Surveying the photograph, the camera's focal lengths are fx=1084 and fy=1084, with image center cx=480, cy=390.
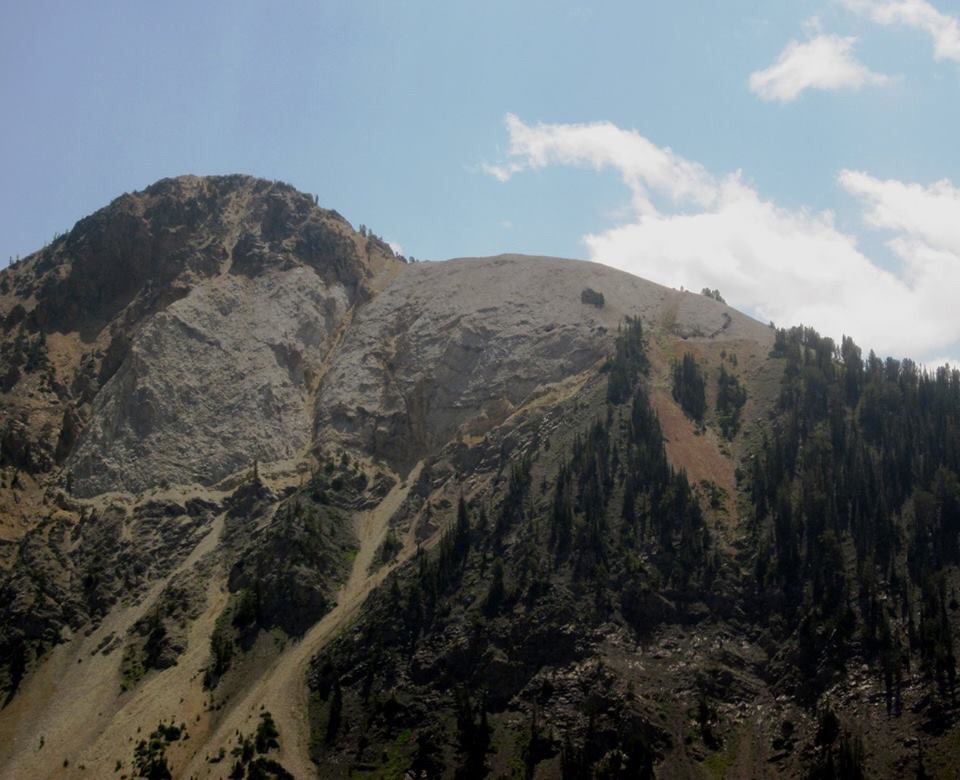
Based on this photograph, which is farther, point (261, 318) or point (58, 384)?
point (261, 318)

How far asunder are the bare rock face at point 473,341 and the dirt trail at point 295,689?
1851cm

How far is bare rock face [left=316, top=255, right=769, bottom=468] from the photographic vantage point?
123375mm

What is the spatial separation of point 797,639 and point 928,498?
662 inches

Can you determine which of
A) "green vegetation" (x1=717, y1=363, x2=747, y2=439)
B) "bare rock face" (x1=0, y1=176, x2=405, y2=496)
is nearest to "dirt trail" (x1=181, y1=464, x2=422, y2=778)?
"bare rock face" (x1=0, y1=176, x2=405, y2=496)

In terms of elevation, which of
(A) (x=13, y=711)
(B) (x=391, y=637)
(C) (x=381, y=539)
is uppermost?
(C) (x=381, y=539)

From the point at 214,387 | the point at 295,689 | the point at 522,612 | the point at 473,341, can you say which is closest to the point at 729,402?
the point at 473,341

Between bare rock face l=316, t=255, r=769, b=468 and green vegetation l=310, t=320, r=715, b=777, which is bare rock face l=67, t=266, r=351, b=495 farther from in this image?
green vegetation l=310, t=320, r=715, b=777

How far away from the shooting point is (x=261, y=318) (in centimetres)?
13838

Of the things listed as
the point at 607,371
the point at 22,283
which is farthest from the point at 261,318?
the point at 607,371

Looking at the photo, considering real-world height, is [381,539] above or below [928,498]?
below

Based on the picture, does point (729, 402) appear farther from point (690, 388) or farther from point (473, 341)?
point (473, 341)

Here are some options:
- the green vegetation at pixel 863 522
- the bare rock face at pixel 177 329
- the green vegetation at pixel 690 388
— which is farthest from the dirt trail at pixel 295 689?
the green vegetation at pixel 863 522

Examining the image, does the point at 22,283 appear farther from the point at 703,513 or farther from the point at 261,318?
the point at 703,513

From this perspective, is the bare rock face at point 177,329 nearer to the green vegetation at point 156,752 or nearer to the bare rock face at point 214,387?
the bare rock face at point 214,387
